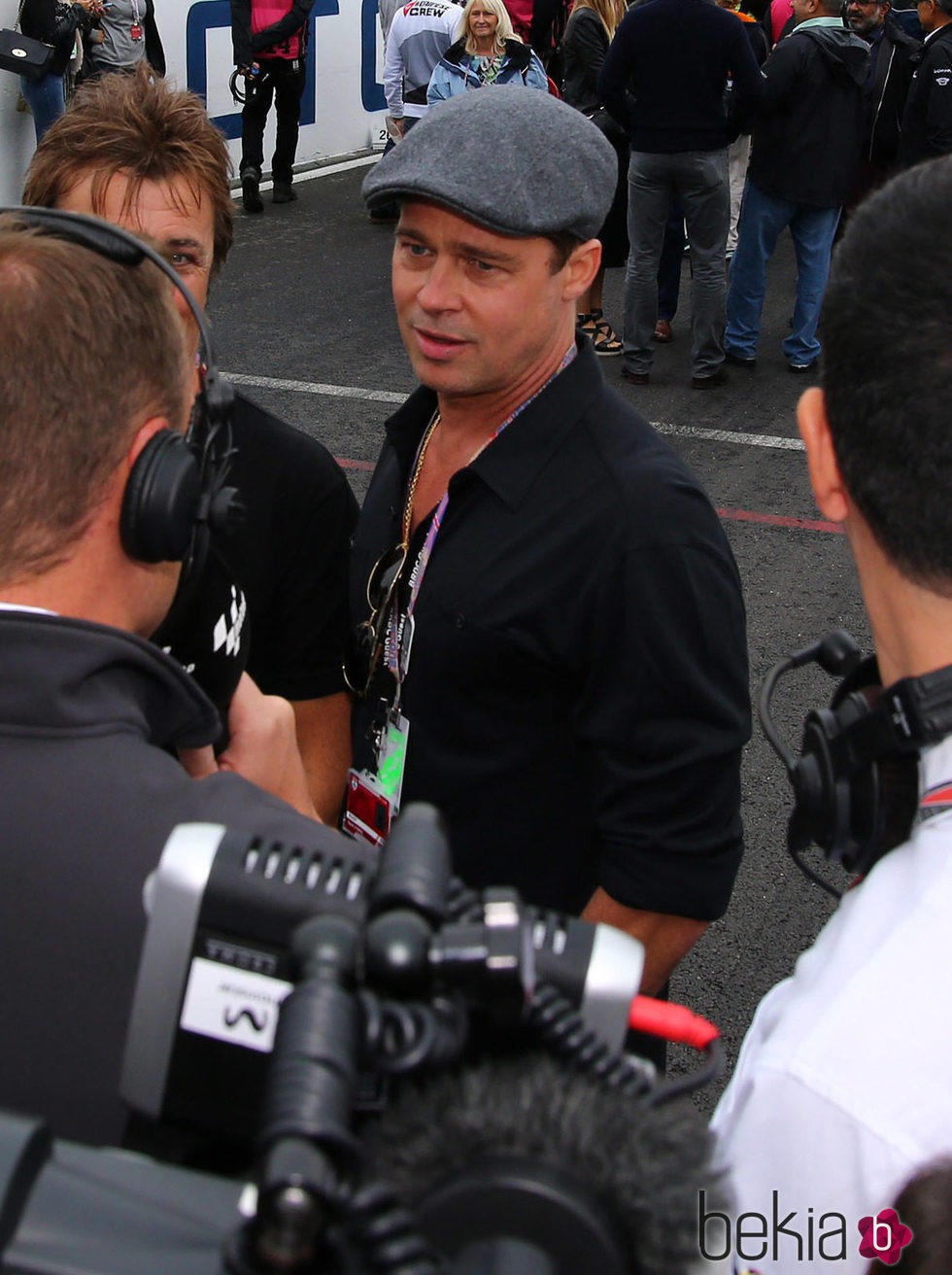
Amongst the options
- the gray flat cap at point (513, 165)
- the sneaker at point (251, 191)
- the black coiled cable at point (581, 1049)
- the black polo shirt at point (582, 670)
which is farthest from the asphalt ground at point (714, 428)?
the black coiled cable at point (581, 1049)

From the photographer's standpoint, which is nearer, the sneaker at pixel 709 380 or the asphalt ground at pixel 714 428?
the asphalt ground at pixel 714 428

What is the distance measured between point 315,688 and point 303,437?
0.42 metres

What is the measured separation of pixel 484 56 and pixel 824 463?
7.94 m

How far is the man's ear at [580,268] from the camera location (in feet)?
6.75

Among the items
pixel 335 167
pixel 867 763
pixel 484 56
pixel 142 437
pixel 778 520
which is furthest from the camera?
pixel 335 167

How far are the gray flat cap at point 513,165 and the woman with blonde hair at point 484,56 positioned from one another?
6.79 metres

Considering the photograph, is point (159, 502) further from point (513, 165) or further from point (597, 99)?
point (597, 99)

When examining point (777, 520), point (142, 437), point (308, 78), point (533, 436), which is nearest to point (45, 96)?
point (308, 78)

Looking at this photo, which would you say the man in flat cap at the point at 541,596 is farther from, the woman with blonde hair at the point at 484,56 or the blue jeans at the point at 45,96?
the blue jeans at the point at 45,96

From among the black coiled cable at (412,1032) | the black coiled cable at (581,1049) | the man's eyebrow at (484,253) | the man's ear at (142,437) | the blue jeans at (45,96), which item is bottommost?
the blue jeans at (45,96)

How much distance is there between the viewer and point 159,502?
121 cm

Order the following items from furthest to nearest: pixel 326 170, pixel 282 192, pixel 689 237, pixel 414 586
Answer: pixel 326 170 < pixel 282 192 < pixel 689 237 < pixel 414 586

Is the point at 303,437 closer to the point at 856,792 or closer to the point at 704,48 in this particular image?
the point at 856,792

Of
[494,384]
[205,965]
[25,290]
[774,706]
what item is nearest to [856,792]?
[205,965]
